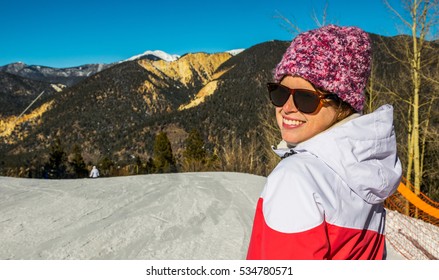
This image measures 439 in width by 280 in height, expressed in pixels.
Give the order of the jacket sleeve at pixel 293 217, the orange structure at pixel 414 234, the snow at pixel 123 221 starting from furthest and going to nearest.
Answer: the orange structure at pixel 414 234, the snow at pixel 123 221, the jacket sleeve at pixel 293 217

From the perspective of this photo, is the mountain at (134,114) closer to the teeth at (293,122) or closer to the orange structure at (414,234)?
the orange structure at (414,234)

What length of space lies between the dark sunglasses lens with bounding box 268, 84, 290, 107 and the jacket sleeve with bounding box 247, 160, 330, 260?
343 millimetres

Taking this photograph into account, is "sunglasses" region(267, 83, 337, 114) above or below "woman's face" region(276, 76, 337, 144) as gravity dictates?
above

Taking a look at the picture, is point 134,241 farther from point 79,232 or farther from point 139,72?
point 139,72

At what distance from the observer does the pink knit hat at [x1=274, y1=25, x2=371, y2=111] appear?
114 cm

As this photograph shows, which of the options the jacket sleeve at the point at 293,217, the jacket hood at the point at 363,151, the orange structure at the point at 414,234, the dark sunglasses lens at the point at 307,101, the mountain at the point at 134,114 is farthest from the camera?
the mountain at the point at 134,114

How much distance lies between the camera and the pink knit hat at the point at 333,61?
114 centimetres

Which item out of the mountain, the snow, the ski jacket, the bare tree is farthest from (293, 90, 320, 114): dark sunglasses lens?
the mountain

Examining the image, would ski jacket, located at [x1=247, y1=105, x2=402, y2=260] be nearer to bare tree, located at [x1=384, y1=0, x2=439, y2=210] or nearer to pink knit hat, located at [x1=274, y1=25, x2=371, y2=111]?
pink knit hat, located at [x1=274, y1=25, x2=371, y2=111]

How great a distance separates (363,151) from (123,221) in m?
3.52

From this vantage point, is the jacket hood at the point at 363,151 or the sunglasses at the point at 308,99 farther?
the sunglasses at the point at 308,99

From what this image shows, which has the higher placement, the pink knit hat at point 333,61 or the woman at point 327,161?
the pink knit hat at point 333,61

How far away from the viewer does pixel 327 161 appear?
98 centimetres

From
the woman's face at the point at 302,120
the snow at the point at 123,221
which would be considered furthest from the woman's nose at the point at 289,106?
the snow at the point at 123,221
